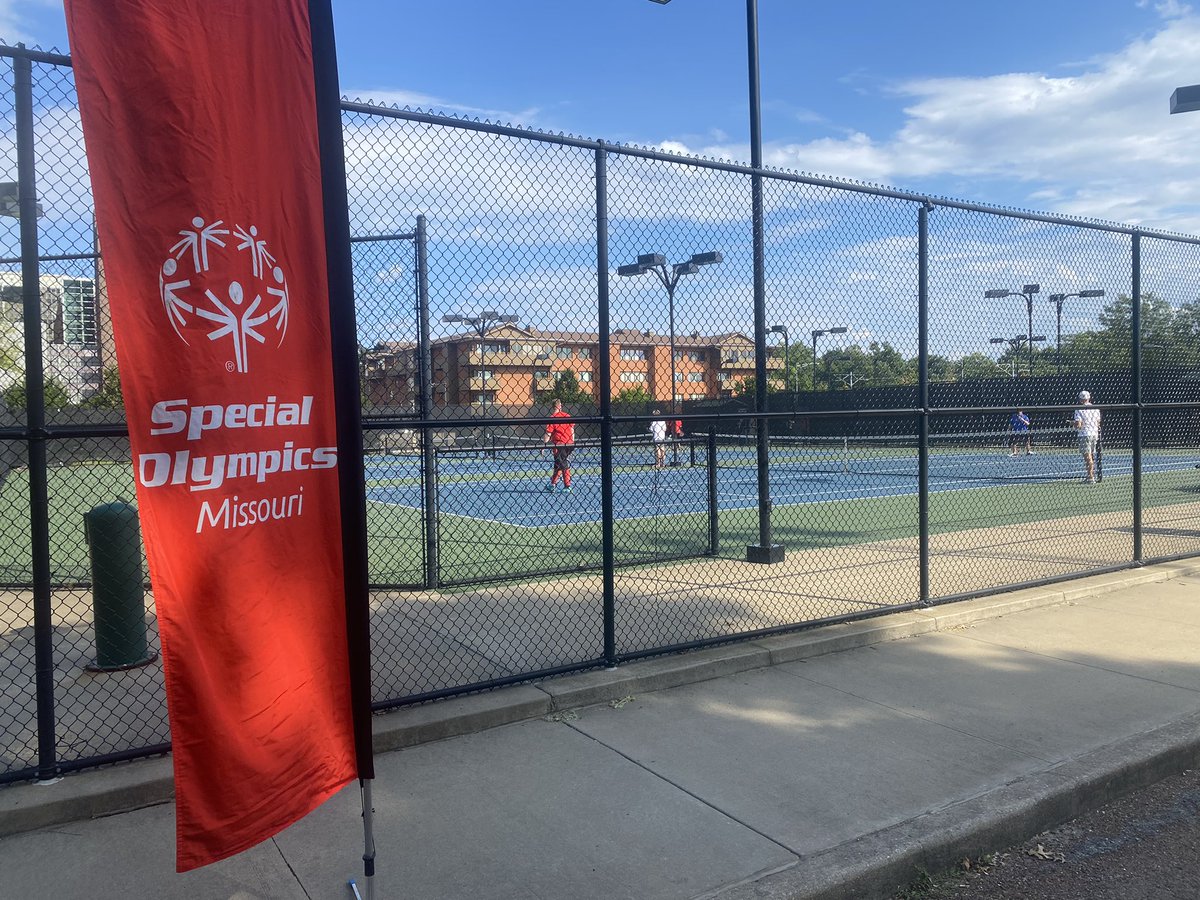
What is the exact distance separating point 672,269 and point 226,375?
402 centimetres

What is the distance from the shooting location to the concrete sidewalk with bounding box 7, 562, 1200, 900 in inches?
135

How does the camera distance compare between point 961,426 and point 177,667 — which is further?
point 961,426

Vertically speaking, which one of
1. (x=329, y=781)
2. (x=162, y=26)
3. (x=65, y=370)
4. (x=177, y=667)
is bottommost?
(x=329, y=781)

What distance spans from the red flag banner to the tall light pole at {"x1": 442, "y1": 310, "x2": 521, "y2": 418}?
2384mm

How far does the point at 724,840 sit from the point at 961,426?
7456 mm

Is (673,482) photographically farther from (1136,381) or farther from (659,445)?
(1136,381)

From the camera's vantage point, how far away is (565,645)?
6.28 m

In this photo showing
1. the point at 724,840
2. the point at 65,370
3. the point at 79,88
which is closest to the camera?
the point at 79,88

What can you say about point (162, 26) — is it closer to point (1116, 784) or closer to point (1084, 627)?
point (1116, 784)

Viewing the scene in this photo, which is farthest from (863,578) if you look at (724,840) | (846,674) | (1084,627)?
(724,840)

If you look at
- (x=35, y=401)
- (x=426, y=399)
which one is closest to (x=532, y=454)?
(x=426, y=399)

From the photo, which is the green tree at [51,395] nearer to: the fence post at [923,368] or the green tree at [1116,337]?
the fence post at [923,368]

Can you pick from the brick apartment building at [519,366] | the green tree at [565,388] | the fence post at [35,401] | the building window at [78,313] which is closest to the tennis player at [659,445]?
the brick apartment building at [519,366]

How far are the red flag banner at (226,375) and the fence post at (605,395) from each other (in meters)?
2.61
